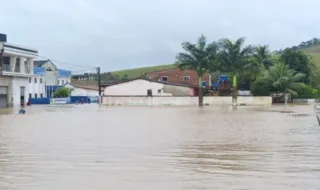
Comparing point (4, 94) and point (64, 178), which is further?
point (4, 94)

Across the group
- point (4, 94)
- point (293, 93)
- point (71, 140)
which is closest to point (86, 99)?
point (4, 94)

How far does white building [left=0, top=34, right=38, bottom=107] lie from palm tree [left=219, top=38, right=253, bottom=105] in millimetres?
26154

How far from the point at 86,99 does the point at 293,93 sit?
34593 millimetres

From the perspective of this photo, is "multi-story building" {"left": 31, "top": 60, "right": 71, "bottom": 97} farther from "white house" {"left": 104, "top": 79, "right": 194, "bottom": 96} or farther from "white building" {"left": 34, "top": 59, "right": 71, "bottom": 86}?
"white house" {"left": 104, "top": 79, "right": 194, "bottom": 96}

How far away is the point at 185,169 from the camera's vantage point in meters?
10.0

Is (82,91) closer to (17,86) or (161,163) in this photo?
(17,86)

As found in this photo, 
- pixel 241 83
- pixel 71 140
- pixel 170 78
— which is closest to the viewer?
pixel 71 140

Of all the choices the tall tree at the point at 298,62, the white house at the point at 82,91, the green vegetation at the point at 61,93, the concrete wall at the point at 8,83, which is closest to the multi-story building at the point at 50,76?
the white house at the point at 82,91

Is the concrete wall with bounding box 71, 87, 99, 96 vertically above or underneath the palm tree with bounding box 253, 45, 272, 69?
underneath

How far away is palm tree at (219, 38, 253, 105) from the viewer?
216 ft

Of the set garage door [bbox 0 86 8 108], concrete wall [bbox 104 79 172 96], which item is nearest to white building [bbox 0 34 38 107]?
garage door [bbox 0 86 8 108]

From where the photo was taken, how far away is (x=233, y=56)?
6569 centimetres

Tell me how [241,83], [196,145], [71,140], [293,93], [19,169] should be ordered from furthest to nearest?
[241,83]
[293,93]
[71,140]
[196,145]
[19,169]

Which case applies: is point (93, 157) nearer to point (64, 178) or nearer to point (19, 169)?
point (19, 169)
